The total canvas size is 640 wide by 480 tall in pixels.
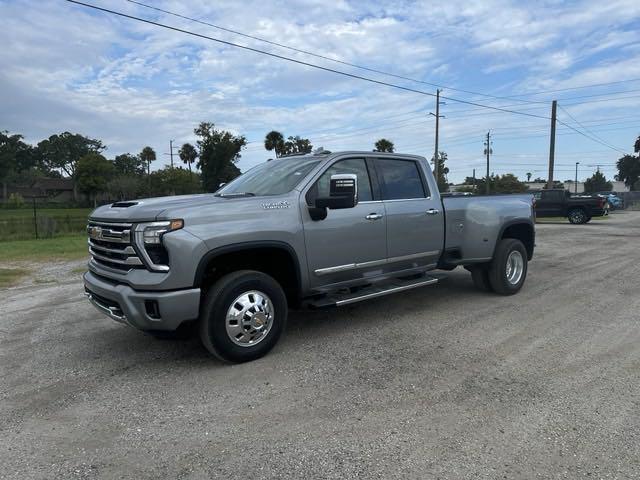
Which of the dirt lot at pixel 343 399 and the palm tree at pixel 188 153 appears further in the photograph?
the palm tree at pixel 188 153

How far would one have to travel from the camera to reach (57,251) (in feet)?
43.9

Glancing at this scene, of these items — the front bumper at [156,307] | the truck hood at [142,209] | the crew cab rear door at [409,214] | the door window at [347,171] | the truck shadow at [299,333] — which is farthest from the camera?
the crew cab rear door at [409,214]

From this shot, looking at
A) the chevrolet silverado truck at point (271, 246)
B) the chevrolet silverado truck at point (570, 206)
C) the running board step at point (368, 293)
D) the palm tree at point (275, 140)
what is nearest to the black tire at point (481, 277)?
the chevrolet silverado truck at point (271, 246)

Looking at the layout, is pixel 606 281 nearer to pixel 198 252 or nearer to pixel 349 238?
pixel 349 238

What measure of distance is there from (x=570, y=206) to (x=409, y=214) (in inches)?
890

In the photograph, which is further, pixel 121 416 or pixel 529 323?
pixel 529 323

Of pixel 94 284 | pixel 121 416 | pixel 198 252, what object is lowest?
pixel 121 416

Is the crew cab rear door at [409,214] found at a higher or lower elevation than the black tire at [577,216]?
higher

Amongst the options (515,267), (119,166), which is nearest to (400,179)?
(515,267)

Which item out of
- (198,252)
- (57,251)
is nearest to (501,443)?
(198,252)

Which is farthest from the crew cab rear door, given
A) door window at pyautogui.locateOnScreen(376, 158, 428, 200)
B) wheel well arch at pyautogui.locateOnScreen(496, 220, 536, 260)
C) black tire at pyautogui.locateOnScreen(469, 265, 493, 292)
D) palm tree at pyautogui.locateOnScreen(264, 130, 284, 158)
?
palm tree at pyautogui.locateOnScreen(264, 130, 284, 158)

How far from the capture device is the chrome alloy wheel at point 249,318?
4.13 meters

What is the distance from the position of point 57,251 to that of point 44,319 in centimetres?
832

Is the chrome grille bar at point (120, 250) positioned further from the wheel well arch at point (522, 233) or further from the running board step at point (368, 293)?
the wheel well arch at point (522, 233)
